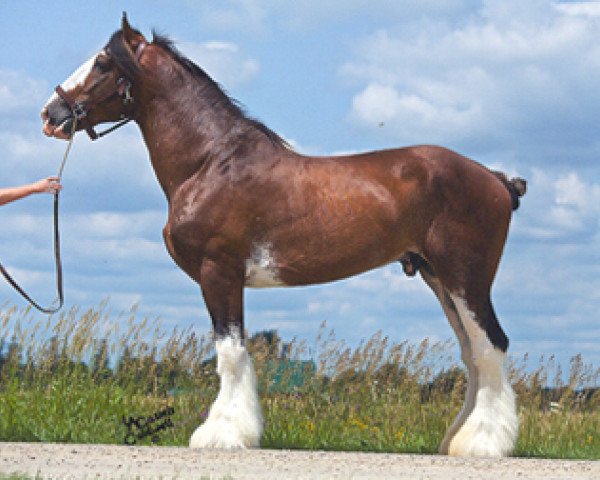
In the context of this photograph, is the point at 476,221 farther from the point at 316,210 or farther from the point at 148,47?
the point at 148,47

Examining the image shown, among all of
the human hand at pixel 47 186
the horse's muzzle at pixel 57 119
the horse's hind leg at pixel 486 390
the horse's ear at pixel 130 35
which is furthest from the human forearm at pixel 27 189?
the horse's hind leg at pixel 486 390

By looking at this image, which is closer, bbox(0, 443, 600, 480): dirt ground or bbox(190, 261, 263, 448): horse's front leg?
bbox(0, 443, 600, 480): dirt ground

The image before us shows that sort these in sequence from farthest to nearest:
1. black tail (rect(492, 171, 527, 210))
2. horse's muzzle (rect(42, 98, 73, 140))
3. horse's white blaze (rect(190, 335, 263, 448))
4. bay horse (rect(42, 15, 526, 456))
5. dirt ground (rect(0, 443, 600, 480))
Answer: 1. black tail (rect(492, 171, 527, 210))
2. horse's muzzle (rect(42, 98, 73, 140))
3. bay horse (rect(42, 15, 526, 456))
4. horse's white blaze (rect(190, 335, 263, 448))
5. dirt ground (rect(0, 443, 600, 480))

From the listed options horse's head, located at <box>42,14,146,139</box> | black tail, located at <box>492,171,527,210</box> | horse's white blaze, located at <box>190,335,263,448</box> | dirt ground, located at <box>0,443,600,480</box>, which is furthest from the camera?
black tail, located at <box>492,171,527,210</box>

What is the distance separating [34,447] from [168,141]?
8.94 feet

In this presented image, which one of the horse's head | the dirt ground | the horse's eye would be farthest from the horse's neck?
the dirt ground

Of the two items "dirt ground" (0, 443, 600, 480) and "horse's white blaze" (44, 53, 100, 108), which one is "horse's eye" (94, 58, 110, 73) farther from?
"dirt ground" (0, 443, 600, 480)

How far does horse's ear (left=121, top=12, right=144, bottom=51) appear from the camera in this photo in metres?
8.55

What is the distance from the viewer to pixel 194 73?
8.69 metres

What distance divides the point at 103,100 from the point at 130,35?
0.60 metres

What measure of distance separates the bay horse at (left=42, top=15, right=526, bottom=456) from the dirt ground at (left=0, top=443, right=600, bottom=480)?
1.55 ft

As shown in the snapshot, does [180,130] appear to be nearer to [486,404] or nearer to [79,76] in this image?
[79,76]
